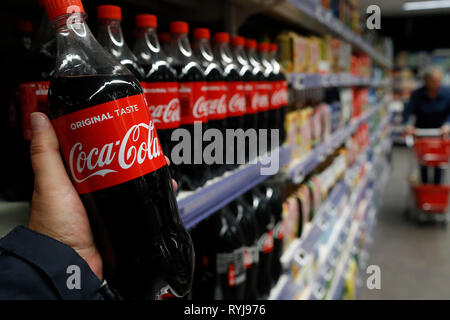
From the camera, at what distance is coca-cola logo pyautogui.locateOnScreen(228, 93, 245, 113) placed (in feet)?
4.24

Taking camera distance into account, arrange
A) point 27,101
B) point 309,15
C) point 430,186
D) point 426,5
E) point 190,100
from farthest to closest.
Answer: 1. point 426,5
2. point 430,186
3. point 309,15
4. point 190,100
5. point 27,101

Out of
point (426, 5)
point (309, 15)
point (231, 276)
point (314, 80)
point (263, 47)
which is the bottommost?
point (231, 276)

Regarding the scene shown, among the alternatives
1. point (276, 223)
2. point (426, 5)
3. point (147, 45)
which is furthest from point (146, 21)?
point (426, 5)

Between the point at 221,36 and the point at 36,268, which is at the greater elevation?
the point at 221,36

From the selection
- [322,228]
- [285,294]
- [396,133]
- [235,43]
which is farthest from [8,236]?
[396,133]

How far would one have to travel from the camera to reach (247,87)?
1.38 metres

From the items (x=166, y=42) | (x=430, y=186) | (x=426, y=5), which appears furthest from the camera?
(x=426, y=5)

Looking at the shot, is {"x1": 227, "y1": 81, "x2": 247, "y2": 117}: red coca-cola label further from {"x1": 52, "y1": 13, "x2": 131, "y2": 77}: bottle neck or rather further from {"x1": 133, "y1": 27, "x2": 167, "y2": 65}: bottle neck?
{"x1": 52, "y1": 13, "x2": 131, "y2": 77}: bottle neck

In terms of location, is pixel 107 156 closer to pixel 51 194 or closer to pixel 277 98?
pixel 51 194

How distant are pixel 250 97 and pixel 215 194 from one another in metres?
0.44

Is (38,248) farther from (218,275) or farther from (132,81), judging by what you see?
(218,275)

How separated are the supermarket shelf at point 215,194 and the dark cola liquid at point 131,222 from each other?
0.15m

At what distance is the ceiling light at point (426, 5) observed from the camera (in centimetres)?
899
